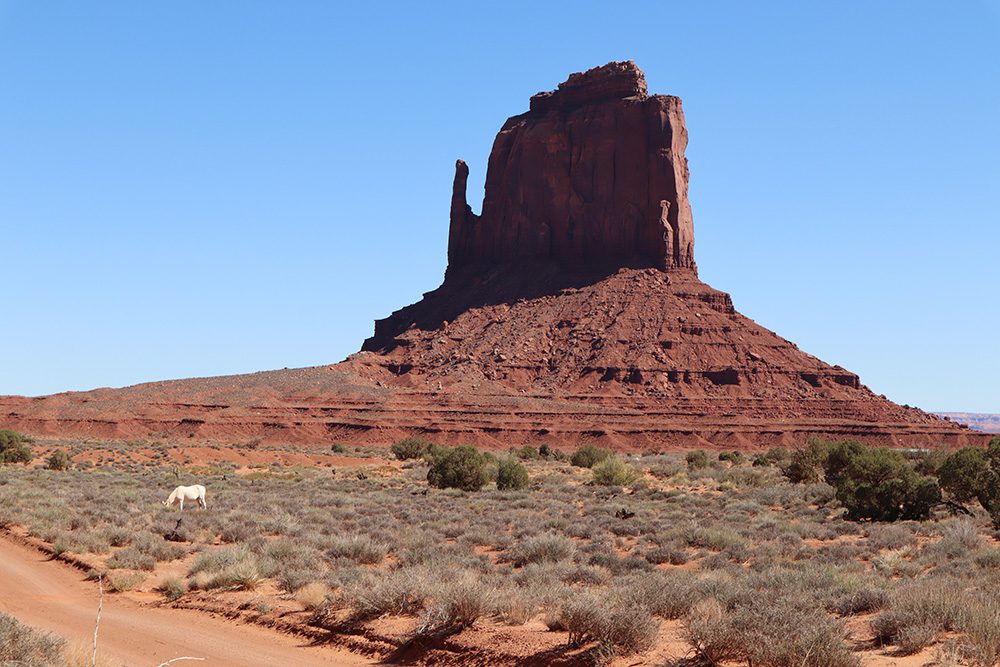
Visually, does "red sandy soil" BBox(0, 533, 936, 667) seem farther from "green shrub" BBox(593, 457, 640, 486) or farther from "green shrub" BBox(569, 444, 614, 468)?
"green shrub" BBox(569, 444, 614, 468)

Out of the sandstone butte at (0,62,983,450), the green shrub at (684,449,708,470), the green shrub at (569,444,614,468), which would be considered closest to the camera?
the green shrub at (684,449,708,470)

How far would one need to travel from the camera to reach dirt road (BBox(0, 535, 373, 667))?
35.4 ft

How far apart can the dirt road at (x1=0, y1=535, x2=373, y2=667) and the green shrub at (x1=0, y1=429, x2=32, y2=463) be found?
33833 millimetres

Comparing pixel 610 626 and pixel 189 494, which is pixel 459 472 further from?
pixel 610 626

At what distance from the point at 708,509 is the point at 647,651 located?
18110 mm

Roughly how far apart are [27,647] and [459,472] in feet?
88.4

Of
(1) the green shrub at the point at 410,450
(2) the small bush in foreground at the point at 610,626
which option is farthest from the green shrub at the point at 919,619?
(1) the green shrub at the point at 410,450

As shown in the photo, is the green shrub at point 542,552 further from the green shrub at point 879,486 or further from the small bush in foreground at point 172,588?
the green shrub at point 879,486

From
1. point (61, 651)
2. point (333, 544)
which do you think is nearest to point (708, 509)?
point (333, 544)

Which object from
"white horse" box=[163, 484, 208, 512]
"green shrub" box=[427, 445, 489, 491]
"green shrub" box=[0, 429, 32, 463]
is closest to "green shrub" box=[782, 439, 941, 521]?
"green shrub" box=[427, 445, 489, 491]

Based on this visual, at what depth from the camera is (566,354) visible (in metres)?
94.0

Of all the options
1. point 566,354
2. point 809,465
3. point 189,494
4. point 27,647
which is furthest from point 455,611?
point 566,354

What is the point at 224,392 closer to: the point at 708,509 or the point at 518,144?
the point at 518,144

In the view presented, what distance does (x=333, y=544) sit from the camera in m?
18.1
